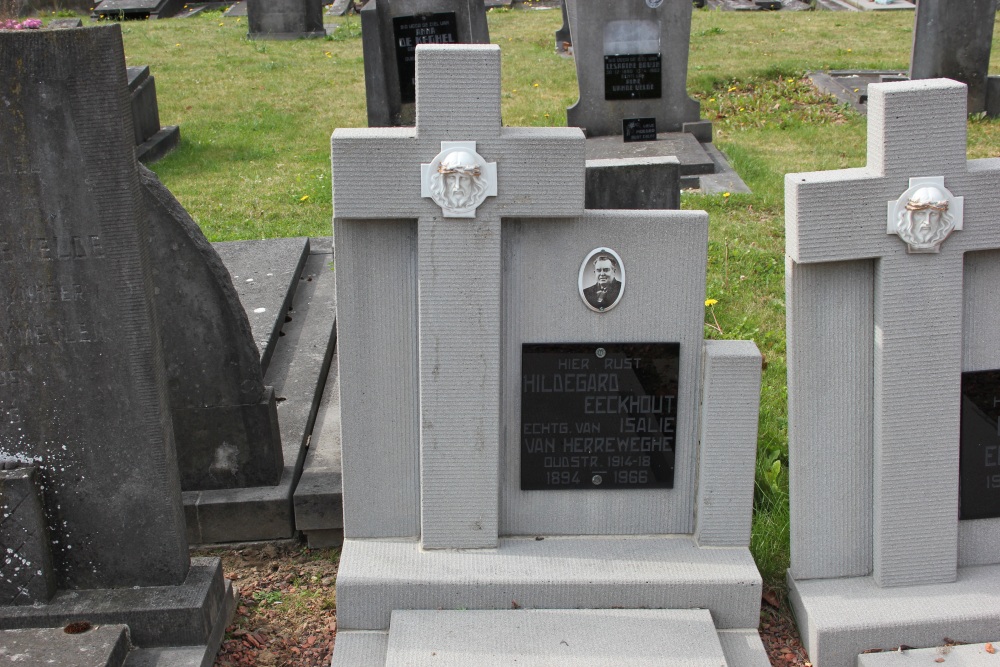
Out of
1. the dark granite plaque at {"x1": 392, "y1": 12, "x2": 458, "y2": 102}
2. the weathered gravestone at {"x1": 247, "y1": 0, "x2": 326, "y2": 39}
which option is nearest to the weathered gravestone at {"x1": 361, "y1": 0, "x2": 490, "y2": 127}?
the dark granite plaque at {"x1": 392, "y1": 12, "x2": 458, "y2": 102}

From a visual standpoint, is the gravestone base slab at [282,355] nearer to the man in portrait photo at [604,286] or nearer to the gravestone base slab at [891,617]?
the man in portrait photo at [604,286]

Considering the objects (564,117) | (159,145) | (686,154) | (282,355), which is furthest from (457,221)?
(564,117)

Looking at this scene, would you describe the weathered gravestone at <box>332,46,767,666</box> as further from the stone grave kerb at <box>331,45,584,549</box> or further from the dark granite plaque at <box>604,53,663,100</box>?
the dark granite plaque at <box>604,53,663,100</box>

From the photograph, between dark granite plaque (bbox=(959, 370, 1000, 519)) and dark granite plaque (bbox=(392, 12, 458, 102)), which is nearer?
dark granite plaque (bbox=(959, 370, 1000, 519))

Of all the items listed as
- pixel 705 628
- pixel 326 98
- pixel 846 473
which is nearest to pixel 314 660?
pixel 705 628

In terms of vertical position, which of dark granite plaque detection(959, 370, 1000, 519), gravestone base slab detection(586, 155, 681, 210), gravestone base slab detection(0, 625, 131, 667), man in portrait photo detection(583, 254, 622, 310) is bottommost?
gravestone base slab detection(0, 625, 131, 667)

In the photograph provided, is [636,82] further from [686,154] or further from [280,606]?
[280,606]

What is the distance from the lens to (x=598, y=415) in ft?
12.3

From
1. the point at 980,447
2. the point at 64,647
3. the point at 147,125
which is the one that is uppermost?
the point at 147,125

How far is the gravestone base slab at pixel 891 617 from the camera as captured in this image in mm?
3510

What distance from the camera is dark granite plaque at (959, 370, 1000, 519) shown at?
3637mm

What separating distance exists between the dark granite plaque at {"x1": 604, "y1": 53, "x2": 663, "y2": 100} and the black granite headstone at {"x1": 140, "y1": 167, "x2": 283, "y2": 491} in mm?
6620

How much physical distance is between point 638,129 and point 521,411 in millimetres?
6347

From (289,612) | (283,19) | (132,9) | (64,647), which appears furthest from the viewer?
(132,9)
